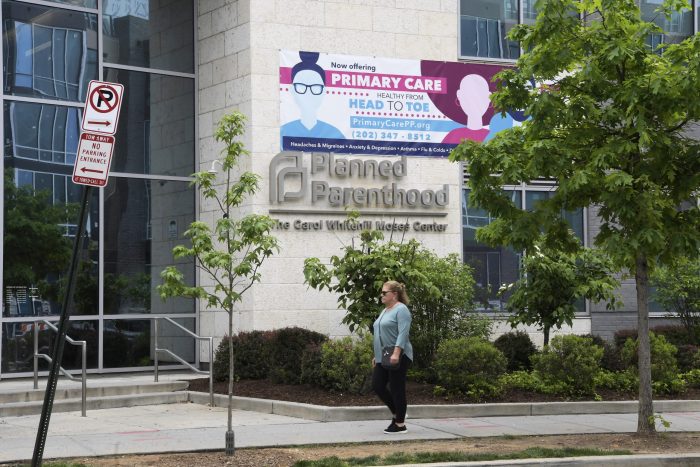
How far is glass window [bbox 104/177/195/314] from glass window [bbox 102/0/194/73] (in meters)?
2.14

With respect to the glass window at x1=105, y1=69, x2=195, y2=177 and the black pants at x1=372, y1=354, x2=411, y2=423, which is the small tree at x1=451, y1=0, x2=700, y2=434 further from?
the glass window at x1=105, y1=69, x2=195, y2=177

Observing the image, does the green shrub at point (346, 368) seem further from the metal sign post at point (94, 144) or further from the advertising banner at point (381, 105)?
the metal sign post at point (94, 144)

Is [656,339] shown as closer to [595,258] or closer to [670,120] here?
[595,258]

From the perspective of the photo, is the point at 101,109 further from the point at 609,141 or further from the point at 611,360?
the point at 611,360

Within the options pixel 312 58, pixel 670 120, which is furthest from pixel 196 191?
pixel 670 120

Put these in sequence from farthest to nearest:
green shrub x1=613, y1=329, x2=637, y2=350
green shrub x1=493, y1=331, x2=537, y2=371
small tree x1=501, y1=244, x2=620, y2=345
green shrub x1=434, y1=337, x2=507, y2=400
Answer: green shrub x1=613, y1=329, x2=637, y2=350 < green shrub x1=493, y1=331, x2=537, y2=371 < small tree x1=501, y1=244, x2=620, y2=345 < green shrub x1=434, y1=337, x2=507, y2=400

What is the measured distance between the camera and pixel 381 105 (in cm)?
1892

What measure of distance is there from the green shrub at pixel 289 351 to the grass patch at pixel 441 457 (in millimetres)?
5243

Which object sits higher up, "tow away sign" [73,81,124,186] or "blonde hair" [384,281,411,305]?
"tow away sign" [73,81,124,186]

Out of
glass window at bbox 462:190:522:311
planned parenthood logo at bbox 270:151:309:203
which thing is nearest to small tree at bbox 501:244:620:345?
glass window at bbox 462:190:522:311

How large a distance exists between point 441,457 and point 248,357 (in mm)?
6651

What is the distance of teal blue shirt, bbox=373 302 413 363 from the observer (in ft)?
40.6

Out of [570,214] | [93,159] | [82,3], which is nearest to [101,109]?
[93,159]

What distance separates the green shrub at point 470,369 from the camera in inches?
586
